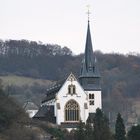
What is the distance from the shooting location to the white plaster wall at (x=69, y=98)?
10156cm

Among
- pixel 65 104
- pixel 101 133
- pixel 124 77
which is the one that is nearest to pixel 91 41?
pixel 65 104

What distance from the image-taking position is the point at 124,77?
19088 cm

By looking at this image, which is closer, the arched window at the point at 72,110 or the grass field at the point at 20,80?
the arched window at the point at 72,110

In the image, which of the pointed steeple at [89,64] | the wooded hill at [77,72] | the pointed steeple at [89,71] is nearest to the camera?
the pointed steeple at [89,71]

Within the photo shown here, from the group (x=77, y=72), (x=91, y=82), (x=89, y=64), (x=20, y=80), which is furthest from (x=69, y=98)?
(x=20, y=80)

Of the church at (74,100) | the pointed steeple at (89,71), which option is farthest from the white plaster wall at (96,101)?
the pointed steeple at (89,71)

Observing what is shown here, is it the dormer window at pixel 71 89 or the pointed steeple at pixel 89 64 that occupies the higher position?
the pointed steeple at pixel 89 64

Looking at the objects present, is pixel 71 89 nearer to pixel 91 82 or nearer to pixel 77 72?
pixel 91 82

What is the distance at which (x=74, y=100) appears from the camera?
4035 inches

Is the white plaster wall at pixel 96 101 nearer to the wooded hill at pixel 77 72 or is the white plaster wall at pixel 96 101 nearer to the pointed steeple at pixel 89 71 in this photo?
the pointed steeple at pixel 89 71

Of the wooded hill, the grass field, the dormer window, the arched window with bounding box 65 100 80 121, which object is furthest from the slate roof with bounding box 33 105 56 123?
the wooded hill

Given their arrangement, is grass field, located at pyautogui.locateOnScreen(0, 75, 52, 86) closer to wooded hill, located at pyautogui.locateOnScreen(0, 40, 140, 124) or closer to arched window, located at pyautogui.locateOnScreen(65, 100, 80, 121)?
wooded hill, located at pyautogui.locateOnScreen(0, 40, 140, 124)

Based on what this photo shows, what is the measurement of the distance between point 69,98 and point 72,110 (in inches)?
62.9

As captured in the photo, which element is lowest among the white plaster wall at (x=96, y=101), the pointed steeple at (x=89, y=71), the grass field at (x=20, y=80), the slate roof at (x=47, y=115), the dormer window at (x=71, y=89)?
the slate roof at (x=47, y=115)
